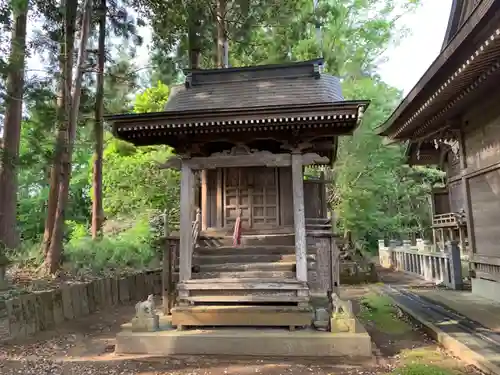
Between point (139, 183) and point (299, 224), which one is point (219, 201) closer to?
point (299, 224)

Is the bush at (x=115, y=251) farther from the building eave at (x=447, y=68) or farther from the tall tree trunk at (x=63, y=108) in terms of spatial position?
the building eave at (x=447, y=68)

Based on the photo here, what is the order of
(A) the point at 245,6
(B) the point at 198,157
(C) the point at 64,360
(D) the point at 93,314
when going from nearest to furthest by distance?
(C) the point at 64,360 → (B) the point at 198,157 → (D) the point at 93,314 → (A) the point at 245,6

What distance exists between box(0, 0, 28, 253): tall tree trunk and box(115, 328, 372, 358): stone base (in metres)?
4.59

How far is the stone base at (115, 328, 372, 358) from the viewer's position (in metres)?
6.57

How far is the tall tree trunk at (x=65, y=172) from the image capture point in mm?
10188

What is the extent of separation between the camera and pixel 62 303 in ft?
30.1

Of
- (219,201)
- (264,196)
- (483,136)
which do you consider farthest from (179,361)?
(483,136)

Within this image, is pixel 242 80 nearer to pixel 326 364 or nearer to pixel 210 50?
pixel 326 364

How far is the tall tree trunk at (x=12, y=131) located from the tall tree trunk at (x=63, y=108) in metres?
1.06

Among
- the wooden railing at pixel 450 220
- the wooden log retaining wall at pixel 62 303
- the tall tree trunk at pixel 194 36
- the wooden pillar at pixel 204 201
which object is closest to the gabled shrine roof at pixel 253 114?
the wooden pillar at pixel 204 201

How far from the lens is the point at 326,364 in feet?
20.6

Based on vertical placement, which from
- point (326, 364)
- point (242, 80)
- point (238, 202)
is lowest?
point (326, 364)

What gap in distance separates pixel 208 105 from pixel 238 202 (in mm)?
2681

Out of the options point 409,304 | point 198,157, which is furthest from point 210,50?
point 409,304
